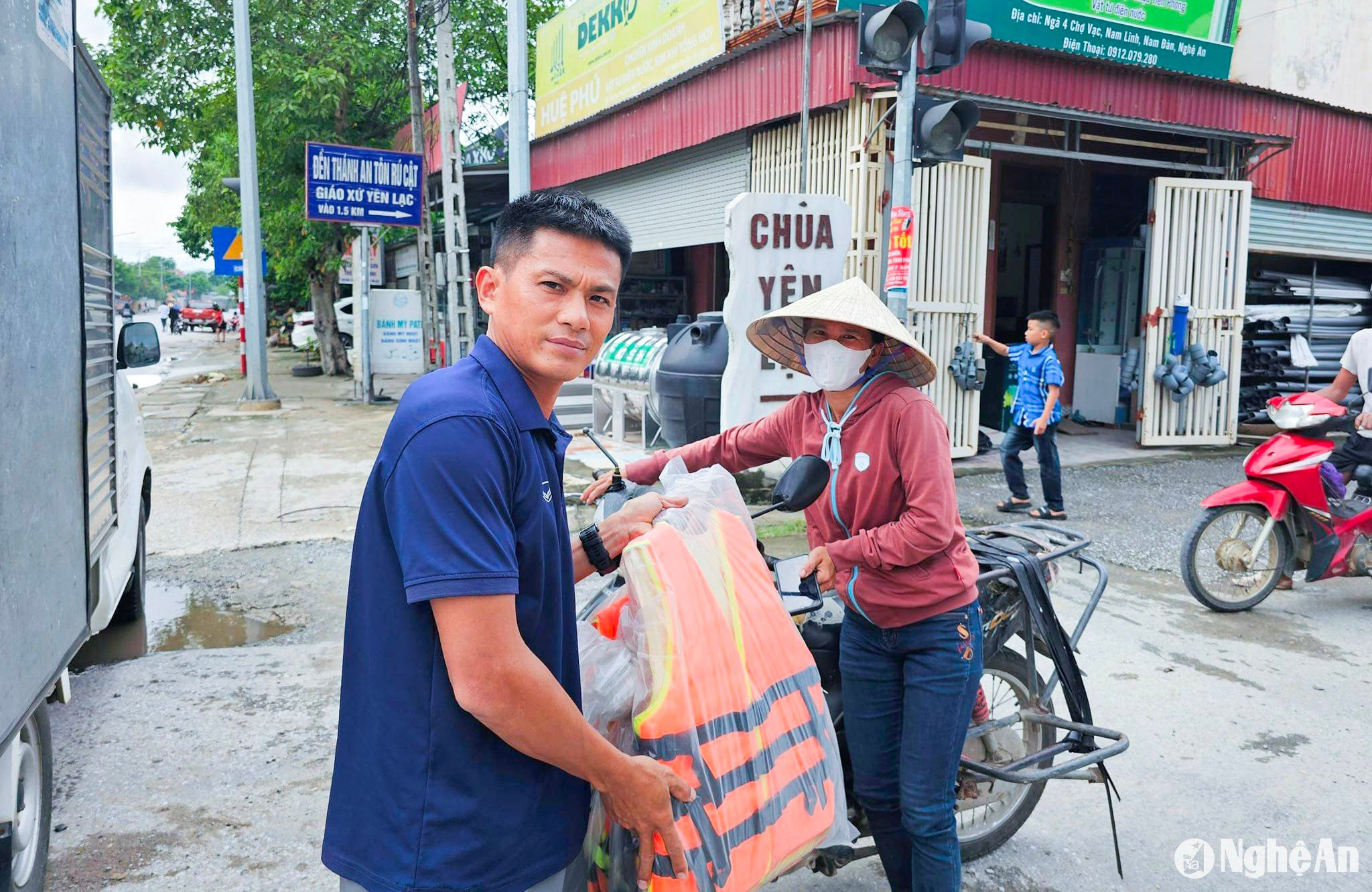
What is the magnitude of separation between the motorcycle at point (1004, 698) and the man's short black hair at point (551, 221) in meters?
0.86

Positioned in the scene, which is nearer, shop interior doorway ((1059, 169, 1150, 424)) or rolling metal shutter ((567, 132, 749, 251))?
rolling metal shutter ((567, 132, 749, 251))

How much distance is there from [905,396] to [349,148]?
14.0m

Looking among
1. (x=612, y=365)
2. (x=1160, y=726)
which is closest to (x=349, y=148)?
(x=612, y=365)

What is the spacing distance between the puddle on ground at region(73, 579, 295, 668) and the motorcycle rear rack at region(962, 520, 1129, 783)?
391cm

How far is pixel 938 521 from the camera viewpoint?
2350 mm

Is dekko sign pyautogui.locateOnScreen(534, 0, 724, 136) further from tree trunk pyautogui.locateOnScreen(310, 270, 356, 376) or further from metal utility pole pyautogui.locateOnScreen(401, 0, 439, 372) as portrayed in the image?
tree trunk pyautogui.locateOnScreen(310, 270, 356, 376)

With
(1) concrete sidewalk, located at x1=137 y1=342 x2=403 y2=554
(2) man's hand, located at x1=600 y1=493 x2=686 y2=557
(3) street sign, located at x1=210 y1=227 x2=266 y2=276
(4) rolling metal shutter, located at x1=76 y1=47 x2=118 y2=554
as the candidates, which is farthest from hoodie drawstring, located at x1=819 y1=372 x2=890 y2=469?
(3) street sign, located at x1=210 y1=227 x2=266 y2=276

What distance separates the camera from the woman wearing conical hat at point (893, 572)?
240 cm

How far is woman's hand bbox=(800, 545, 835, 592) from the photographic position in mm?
2404

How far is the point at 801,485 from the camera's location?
222 centimetres

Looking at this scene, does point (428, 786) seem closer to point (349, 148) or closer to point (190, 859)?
point (190, 859)

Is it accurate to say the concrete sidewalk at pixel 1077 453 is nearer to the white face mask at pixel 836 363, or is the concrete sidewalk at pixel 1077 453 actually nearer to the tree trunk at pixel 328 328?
the white face mask at pixel 836 363

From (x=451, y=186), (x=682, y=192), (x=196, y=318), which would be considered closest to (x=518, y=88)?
(x=682, y=192)

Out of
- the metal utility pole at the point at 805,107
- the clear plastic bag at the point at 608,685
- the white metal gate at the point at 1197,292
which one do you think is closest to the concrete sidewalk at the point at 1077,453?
the white metal gate at the point at 1197,292
